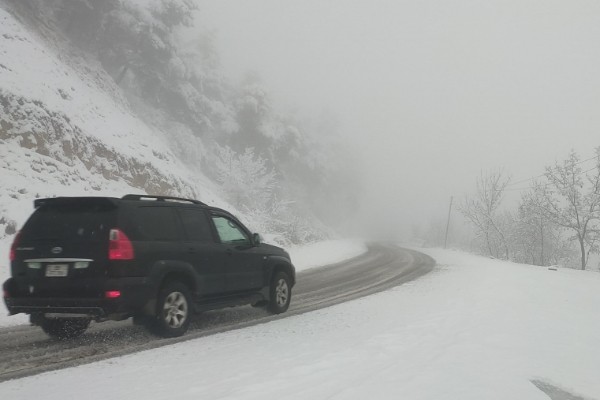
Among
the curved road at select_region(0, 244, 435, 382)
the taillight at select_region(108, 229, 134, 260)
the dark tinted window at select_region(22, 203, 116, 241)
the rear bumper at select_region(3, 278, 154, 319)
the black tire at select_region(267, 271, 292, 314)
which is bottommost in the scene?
the curved road at select_region(0, 244, 435, 382)

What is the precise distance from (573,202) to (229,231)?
44333 millimetres

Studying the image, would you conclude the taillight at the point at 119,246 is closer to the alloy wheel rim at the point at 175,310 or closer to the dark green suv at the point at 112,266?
the dark green suv at the point at 112,266

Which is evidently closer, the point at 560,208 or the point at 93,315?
the point at 93,315

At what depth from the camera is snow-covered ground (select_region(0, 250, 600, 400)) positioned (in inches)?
169

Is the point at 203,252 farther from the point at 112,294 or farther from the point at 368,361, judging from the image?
the point at 368,361

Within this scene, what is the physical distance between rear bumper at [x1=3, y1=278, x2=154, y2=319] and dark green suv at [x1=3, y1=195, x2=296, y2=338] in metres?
0.01

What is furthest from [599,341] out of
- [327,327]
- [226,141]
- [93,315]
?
[226,141]

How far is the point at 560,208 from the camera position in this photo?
147 feet

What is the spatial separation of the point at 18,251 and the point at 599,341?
8.49 m

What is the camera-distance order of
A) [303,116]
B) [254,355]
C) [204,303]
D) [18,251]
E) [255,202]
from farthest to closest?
[303,116] < [255,202] < [204,303] < [18,251] < [254,355]

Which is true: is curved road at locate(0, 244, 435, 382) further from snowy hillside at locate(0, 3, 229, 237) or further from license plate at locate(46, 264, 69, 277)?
snowy hillside at locate(0, 3, 229, 237)

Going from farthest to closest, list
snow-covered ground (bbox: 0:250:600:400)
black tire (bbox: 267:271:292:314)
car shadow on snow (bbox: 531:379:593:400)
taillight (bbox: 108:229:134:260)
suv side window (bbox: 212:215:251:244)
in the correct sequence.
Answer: black tire (bbox: 267:271:292:314), suv side window (bbox: 212:215:251:244), taillight (bbox: 108:229:134:260), car shadow on snow (bbox: 531:379:593:400), snow-covered ground (bbox: 0:250:600:400)

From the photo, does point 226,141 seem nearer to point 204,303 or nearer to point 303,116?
point 303,116

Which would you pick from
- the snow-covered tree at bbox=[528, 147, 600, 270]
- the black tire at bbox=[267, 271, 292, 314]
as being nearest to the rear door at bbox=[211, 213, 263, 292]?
the black tire at bbox=[267, 271, 292, 314]
